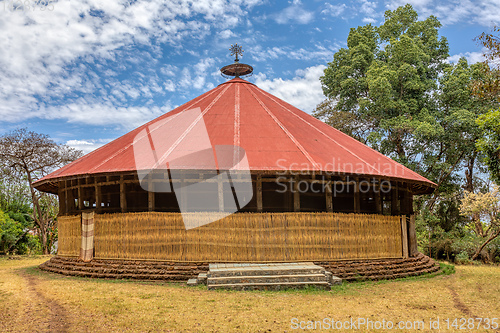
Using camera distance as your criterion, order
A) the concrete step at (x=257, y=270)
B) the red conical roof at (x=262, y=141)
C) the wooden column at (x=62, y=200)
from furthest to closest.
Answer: the wooden column at (x=62, y=200) → the red conical roof at (x=262, y=141) → the concrete step at (x=257, y=270)

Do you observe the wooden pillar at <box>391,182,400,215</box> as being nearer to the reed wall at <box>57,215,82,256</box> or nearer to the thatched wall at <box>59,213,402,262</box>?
the thatched wall at <box>59,213,402,262</box>

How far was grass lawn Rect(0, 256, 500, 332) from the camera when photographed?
631 cm

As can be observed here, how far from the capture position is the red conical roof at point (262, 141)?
11.2 m

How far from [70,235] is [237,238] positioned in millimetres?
5261

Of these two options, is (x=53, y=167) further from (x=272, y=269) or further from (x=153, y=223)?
(x=272, y=269)

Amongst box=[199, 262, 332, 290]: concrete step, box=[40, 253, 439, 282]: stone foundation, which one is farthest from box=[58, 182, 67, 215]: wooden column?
box=[199, 262, 332, 290]: concrete step

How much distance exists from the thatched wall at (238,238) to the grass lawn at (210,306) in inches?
41.6

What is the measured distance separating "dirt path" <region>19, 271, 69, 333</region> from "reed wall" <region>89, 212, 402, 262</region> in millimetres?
2454

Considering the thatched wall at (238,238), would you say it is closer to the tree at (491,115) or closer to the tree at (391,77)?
the tree at (491,115)

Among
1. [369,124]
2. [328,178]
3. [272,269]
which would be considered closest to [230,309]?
[272,269]

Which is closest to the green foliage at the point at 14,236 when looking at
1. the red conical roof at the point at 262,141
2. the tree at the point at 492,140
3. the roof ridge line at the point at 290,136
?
the red conical roof at the point at 262,141

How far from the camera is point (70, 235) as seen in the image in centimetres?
1221

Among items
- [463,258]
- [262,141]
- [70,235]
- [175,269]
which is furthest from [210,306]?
[463,258]

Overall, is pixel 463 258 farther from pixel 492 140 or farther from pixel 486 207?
pixel 492 140
